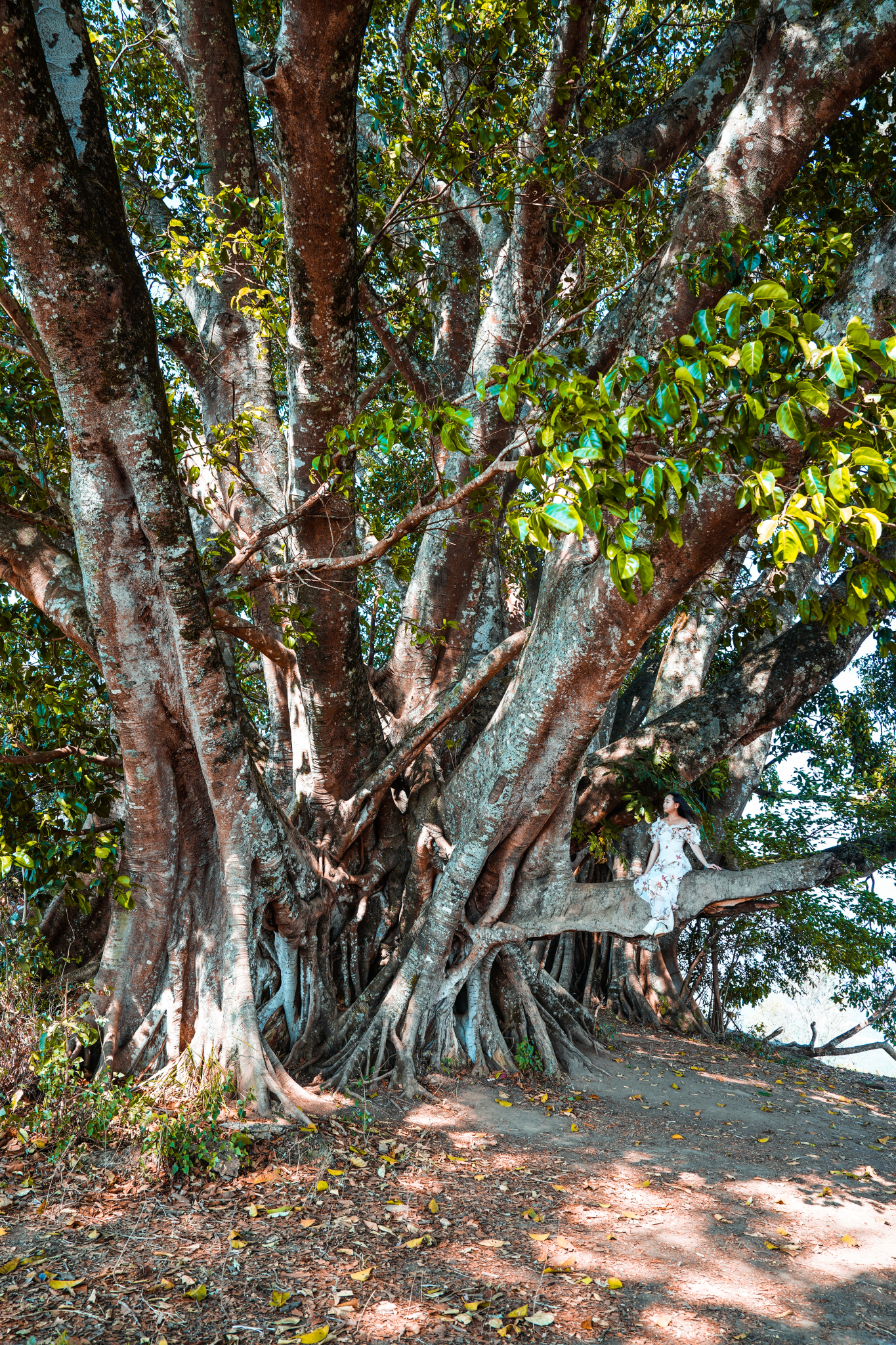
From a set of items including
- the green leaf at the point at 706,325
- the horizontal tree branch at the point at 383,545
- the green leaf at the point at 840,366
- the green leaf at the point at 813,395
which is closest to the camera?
the green leaf at the point at 840,366

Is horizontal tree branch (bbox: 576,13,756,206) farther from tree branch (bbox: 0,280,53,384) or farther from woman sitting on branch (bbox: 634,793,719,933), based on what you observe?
woman sitting on branch (bbox: 634,793,719,933)

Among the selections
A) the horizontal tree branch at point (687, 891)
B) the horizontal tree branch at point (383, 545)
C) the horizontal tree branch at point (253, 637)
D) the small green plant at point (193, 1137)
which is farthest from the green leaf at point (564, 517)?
→ the horizontal tree branch at point (687, 891)

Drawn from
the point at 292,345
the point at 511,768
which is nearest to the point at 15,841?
the point at 511,768

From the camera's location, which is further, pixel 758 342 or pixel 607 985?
pixel 607 985

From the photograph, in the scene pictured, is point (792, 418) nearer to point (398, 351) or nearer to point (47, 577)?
point (398, 351)

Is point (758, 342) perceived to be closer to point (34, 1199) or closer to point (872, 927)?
point (34, 1199)

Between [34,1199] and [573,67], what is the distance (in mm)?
6923

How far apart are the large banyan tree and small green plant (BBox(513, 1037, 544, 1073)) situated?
0.32 feet

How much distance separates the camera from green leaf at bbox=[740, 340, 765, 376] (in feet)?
7.72

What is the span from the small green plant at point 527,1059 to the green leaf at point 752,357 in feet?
16.0

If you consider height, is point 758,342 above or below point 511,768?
above

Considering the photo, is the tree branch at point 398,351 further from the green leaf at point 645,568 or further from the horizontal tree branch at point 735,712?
the green leaf at point 645,568

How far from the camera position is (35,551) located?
5051mm

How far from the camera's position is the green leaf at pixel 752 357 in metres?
2.35
